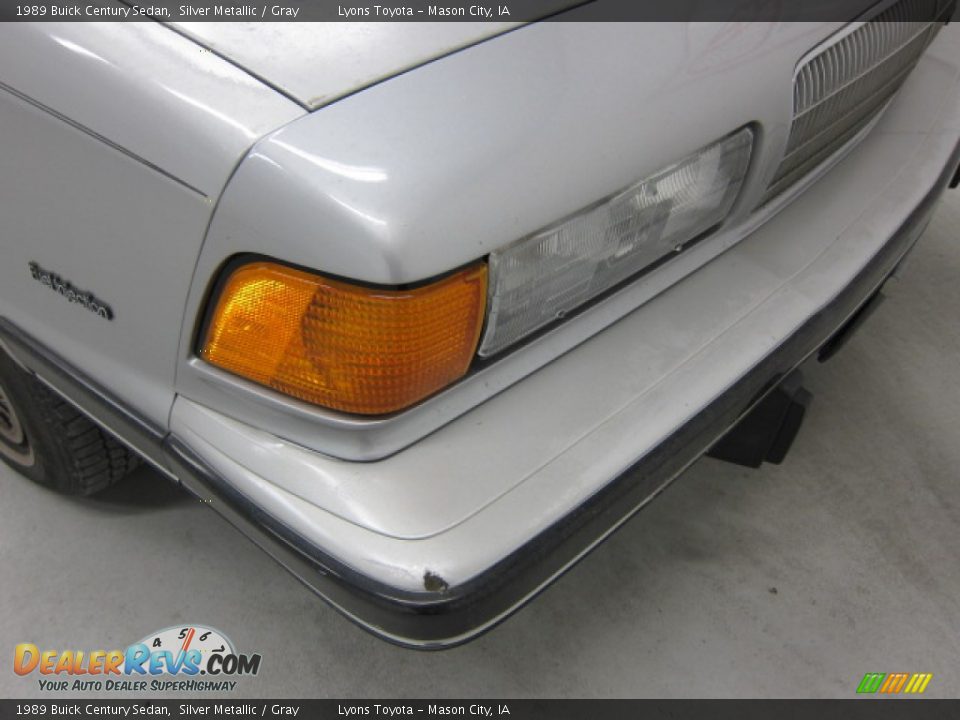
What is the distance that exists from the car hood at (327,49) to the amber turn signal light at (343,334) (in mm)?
229

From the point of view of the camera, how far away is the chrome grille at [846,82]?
1.39m

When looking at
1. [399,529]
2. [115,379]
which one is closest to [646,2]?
[399,529]

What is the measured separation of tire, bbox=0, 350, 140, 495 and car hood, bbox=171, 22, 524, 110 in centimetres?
81

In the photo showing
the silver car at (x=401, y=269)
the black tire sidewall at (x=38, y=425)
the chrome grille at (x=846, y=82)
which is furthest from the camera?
the black tire sidewall at (x=38, y=425)

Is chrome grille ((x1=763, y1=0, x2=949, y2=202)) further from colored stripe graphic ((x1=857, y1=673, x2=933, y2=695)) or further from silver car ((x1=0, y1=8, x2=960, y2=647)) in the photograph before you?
colored stripe graphic ((x1=857, y1=673, x2=933, y2=695))

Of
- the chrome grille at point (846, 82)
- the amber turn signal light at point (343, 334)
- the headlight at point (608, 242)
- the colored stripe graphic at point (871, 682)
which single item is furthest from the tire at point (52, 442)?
the colored stripe graphic at point (871, 682)

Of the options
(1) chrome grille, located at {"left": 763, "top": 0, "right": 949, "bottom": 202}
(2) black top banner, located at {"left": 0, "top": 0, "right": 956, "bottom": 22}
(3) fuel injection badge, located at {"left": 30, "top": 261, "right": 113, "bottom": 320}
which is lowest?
(3) fuel injection badge, located at {"left": 30, "top": 261, "right": 113, "bottom": 320}

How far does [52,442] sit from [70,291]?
582mm

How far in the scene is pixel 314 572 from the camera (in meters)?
1.08

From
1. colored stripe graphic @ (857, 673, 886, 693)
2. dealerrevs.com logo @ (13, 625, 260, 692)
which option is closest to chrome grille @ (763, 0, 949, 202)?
colored stripe graphic @ (857, 673, 886, 693)

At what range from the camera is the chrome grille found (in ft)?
4.57

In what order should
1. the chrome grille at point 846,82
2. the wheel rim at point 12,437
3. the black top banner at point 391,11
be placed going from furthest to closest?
the wheel rim at point 12,437 → the chrome grille at point 846,82 → the black top banner at point 391,11

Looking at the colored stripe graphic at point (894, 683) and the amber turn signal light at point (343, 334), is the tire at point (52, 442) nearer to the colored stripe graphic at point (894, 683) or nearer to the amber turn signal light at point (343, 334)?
the amber turn signal light at point (343, 334)

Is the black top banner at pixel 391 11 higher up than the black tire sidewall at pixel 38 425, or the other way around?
the black top banner at pixel 391 11
